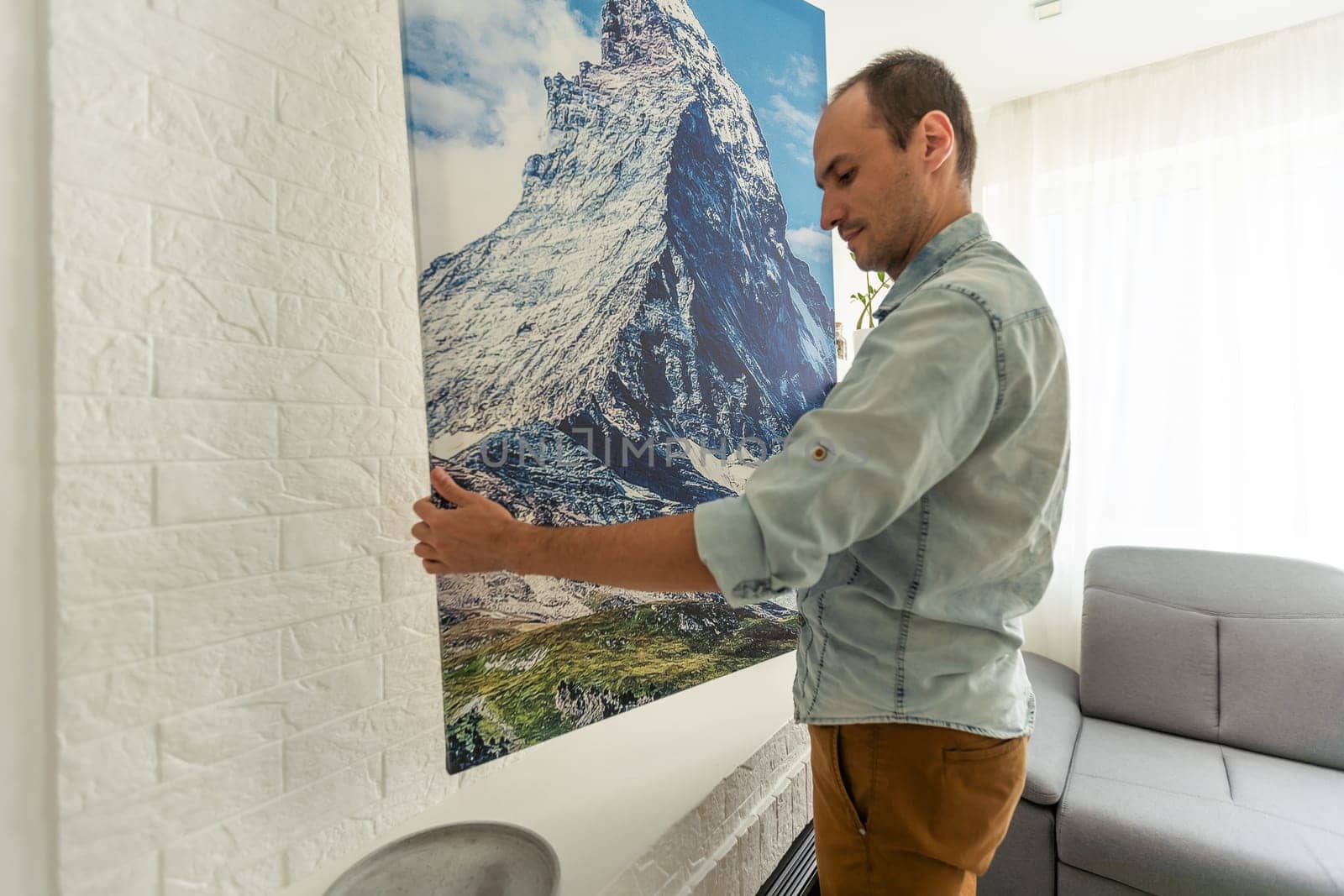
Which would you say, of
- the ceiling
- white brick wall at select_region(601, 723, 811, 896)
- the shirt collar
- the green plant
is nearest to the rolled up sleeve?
the shirt collar

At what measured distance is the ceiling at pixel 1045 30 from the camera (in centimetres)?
214

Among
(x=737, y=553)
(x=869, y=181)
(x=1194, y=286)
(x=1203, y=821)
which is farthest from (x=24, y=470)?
(x=1194, y=286)

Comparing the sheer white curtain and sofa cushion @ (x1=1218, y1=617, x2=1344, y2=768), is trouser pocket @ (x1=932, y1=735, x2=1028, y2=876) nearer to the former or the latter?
sofa cushion @ (x1=1218, y1=617, x2=1344, y2=768)

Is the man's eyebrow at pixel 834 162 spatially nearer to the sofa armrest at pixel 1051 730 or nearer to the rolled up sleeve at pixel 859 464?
the rolled up sleeve at pixel 859 464

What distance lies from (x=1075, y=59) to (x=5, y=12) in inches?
116

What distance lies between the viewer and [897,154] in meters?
0.97

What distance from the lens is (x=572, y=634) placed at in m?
1.13

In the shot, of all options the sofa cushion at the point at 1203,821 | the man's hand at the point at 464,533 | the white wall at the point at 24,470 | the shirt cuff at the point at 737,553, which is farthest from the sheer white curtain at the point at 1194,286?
the white wall at the point at 24,470

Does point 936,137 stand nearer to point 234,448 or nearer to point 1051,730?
point 234,448

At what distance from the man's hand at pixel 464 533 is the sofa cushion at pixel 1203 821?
1.78 metres

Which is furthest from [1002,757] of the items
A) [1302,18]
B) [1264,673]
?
[1302,18]

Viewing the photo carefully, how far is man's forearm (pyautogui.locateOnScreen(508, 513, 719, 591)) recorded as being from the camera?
2.47ft

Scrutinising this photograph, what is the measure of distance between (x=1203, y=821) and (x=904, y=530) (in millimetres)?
1565

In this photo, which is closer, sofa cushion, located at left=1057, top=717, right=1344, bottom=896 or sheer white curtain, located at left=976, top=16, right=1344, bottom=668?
sofa cushion, located at left=1057, top=717, right=1344, bottom=896
